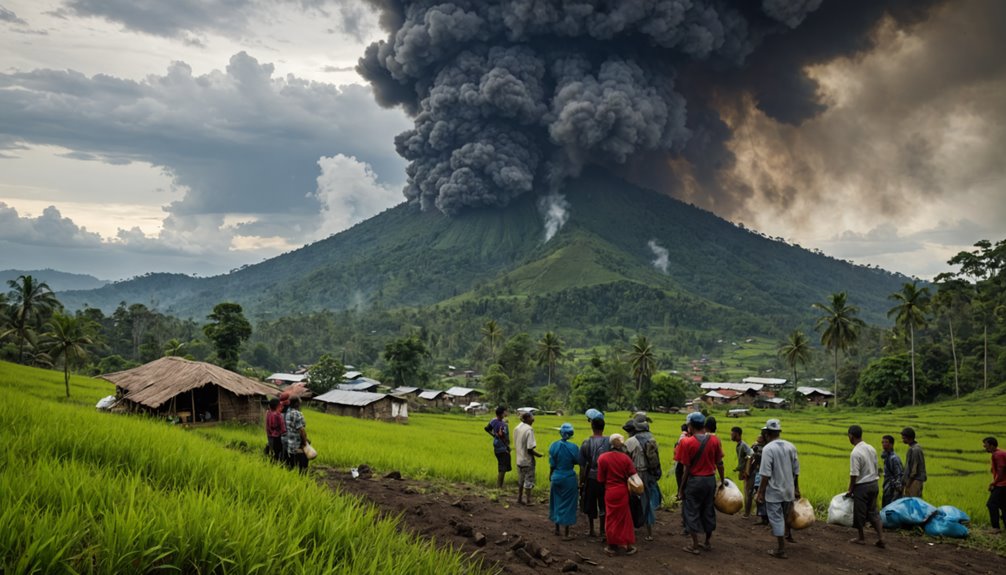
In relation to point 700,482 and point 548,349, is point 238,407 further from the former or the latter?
point 548,349

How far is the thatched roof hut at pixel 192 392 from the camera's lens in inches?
838

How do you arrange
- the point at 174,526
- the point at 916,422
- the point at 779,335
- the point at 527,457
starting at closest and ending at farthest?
1. the point at 174,526
2. the point at 527,457
3. the point at 916,422
4. the point at 779,335

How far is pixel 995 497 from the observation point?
9.70 meters

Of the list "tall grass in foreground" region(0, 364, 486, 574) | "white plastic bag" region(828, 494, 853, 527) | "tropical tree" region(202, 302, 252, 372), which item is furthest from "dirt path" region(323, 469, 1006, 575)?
"tropical tree" region(202, 302, 252, 372)

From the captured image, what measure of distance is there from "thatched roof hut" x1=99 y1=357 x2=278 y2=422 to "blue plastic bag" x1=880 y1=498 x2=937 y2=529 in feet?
66.9

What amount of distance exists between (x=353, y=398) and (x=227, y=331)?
12301 mm

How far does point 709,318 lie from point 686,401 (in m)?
78.2

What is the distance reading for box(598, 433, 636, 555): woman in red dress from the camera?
7.64 meters

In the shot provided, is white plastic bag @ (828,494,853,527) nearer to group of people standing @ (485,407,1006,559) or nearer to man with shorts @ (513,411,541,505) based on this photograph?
group of people standing @ (485,407,1006,559)

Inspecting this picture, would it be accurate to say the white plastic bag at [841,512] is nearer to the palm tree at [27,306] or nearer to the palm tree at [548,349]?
the palm tree at [27,306]

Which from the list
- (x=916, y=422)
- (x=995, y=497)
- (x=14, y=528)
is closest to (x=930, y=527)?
(x=995, y=497)

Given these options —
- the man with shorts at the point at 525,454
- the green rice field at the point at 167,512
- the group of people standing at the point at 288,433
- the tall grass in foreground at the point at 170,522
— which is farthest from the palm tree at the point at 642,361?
the tall grass in foreground at the point at 170,522

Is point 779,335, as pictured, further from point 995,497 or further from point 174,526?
point 174,526

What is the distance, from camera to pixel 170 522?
3572mm
